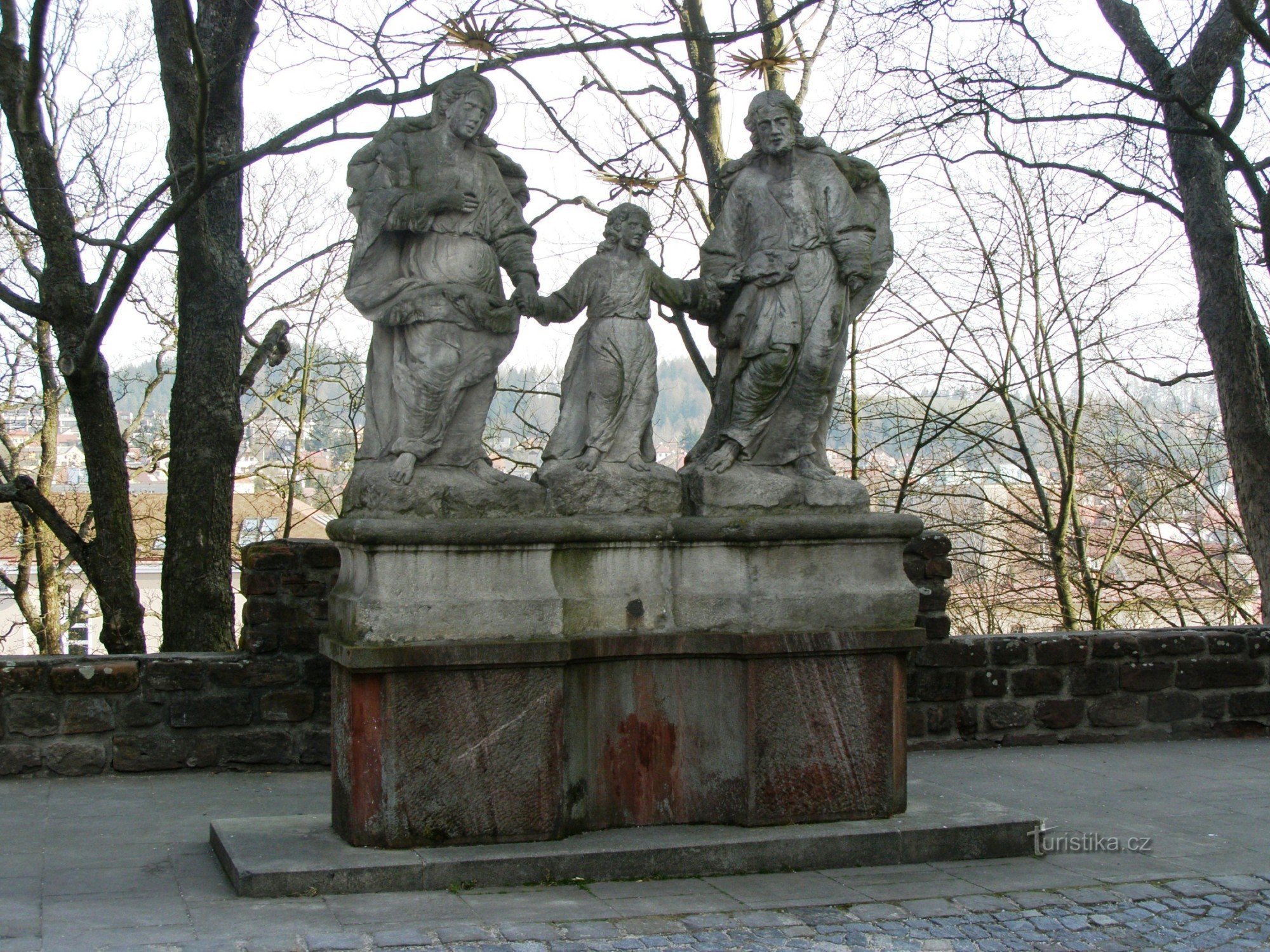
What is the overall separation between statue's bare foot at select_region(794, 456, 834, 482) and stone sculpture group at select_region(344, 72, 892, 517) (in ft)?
0.04

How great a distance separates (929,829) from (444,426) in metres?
2.50

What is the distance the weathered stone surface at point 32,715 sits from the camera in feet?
23.6

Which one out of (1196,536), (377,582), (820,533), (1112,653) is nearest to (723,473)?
(820,533)

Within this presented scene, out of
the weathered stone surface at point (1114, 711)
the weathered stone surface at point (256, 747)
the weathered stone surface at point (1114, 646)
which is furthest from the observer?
Result: the weathered stone surface at point (1114, 711)

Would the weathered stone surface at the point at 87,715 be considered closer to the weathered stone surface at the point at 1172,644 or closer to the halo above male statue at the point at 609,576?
the halo above male statue at the point at 609,576

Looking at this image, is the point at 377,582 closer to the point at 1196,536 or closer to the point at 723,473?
the point at 723,473

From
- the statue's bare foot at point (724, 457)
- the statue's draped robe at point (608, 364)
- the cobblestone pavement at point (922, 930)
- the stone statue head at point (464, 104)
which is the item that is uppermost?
the stone statue head at point (464, 104)

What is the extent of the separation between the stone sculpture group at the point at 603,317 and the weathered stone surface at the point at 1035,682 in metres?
2.99

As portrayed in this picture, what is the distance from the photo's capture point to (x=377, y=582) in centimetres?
519

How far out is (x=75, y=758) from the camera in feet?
24.0

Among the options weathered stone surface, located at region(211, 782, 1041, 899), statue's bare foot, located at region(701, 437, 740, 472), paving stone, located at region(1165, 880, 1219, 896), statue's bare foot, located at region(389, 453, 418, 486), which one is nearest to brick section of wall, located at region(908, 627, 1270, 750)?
weathered stone surface, located at region(211, 782, 1041, 899)

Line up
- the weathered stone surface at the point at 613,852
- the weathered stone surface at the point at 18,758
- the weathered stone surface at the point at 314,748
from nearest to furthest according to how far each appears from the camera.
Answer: the weathered stone surface at the point at 613,852, the weathered stone surface at the point at 18,758, the weathered stone surface at the point at 314,748

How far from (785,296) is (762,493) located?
857mm

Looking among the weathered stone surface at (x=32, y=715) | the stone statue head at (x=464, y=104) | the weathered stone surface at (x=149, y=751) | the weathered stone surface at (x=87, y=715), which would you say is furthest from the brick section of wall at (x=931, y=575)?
the weathered stone surface at (x=32, y=715)
